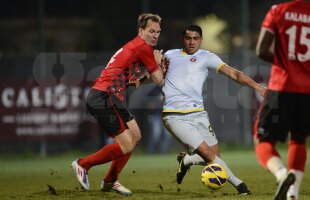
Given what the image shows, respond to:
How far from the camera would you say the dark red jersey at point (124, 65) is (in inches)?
375

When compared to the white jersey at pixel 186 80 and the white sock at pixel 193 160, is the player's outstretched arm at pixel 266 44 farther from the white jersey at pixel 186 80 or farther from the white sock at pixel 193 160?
the white sock at pixel 193 160

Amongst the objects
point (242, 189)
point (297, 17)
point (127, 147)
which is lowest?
point (242, 189)

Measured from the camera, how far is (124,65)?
9617 millimetres

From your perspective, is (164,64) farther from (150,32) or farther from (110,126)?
(110,126)

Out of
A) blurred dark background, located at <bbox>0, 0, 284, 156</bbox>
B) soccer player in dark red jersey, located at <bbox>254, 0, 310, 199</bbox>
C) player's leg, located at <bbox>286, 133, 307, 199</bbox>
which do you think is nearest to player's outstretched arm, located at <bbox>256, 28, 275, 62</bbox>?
soccer player in dark red jersey, located at <bbox>254, 0, 310, 199</bbox>

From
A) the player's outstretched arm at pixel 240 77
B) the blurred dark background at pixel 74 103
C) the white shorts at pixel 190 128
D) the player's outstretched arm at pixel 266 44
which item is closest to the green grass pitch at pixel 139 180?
the white shorts at pixel 190 128

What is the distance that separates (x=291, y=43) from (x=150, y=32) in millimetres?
3028

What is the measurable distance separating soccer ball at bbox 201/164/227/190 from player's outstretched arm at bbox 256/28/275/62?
92.7 inches

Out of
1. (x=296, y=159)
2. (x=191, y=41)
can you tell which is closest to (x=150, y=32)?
(x=191, y=41)

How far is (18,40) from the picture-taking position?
30.5 metres

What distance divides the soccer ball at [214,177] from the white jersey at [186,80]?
1.07 meters

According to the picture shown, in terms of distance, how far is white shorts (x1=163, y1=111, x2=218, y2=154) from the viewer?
9573 mm

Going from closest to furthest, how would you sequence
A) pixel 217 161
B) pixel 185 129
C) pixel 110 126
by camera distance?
pixel 217 161 → pixel 110 126 → pixel 185 129

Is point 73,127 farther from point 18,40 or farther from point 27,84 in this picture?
point 18,40
